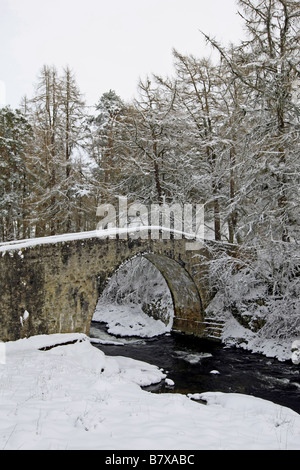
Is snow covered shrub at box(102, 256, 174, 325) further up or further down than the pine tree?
further down

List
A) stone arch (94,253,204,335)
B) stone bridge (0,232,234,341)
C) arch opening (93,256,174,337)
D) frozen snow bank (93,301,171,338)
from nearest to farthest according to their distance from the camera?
stone bridge (0,232,234,341)
stone arch (94,253,204,335)
frozen snow bank (93,301,171,338)
arch opening (93,256,174,337)

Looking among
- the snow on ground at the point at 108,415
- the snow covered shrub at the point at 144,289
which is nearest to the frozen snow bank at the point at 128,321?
the snow covered shrub at the point at 144,289

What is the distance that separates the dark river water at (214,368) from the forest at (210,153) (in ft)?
5.12

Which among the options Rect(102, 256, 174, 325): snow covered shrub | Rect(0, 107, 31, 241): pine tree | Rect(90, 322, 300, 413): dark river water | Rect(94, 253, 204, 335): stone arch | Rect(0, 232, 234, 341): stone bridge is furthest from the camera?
Rect(0, 107, 31, 241): pine tree

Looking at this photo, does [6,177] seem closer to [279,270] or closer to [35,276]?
[35,276]

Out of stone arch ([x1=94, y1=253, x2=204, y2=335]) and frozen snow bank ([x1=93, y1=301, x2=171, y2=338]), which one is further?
frozen snow bank ([x1=93, y1=301, x2=171, y2=338])

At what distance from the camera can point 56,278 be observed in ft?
28.7

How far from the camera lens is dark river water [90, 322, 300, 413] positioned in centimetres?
795

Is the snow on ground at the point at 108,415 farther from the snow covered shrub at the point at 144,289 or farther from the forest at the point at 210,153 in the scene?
the snow covered shrub at the point at 144,289

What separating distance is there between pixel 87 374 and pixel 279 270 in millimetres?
7345

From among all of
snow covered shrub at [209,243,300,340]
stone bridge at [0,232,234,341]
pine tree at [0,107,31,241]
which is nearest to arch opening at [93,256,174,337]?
snow covered shrub at [209,243,300,340]

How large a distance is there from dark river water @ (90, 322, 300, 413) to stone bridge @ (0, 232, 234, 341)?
110 inches

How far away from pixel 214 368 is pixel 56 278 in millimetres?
5580

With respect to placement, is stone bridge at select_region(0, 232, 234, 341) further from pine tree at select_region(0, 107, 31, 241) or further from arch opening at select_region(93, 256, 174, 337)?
pine tree at select_region(0, 107, 31, 241)
